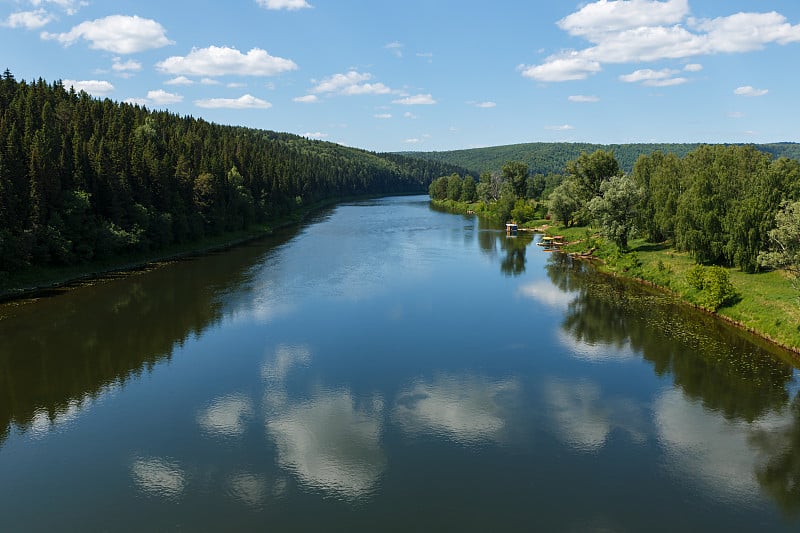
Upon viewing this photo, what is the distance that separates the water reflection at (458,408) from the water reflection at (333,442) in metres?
1.65

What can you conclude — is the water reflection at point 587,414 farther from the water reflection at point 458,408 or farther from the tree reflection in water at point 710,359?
the tree reflection in water at point 710,359

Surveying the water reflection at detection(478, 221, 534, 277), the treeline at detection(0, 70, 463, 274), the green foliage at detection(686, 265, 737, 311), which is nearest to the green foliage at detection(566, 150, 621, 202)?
the water reflection at detection(478, 221, 534, 277)

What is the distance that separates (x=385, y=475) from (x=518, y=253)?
200ft

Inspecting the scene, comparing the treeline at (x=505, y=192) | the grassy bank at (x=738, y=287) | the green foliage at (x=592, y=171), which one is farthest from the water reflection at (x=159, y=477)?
the treeline at (x=505, y=192)

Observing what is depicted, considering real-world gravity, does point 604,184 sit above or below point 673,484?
above

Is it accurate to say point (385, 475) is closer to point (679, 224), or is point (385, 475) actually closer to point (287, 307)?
point (287, 307)

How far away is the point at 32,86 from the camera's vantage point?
354 feet

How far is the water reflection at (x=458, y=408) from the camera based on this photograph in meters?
24.6

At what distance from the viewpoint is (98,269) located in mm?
58531

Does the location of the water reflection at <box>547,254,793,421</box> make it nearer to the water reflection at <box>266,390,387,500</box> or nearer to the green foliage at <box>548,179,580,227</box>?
the water reflection at <box>266,390,387,500</box>

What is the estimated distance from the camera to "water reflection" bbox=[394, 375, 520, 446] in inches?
968

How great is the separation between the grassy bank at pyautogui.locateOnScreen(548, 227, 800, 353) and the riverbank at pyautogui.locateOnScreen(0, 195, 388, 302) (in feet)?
176

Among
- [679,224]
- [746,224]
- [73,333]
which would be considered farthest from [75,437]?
[679,224]

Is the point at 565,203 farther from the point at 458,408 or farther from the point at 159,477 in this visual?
the point at 159,477
